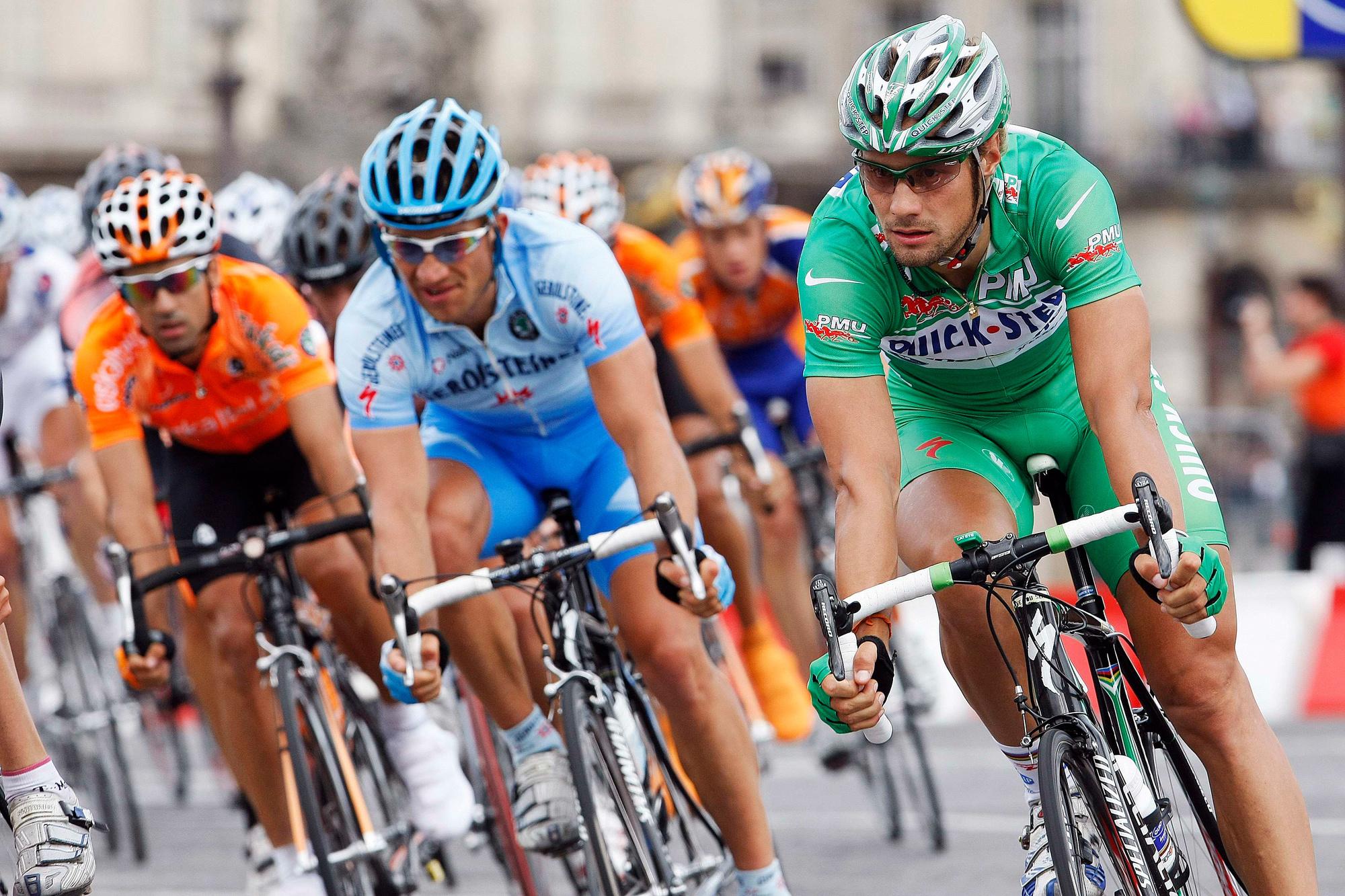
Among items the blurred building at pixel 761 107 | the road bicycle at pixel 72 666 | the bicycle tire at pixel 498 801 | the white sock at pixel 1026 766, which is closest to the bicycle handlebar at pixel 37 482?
the road bicycle at pixel 72 666

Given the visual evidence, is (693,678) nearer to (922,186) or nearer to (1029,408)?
(1029,408)

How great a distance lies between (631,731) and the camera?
220 inches

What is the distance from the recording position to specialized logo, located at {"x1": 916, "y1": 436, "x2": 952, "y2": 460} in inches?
192

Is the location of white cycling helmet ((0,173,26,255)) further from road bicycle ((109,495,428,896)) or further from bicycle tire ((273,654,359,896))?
bicycle tire ((273,654,359,896))

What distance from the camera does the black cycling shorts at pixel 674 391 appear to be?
9133mm

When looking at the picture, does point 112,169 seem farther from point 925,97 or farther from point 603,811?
point 925,97

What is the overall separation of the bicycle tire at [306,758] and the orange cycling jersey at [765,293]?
3887mm

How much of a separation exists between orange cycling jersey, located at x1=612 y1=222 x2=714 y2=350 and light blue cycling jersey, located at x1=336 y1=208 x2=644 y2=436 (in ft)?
8.61

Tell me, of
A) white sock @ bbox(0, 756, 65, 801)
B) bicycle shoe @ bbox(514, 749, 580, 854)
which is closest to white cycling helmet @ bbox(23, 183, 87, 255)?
bicycle shoe @ bbox(514, 749, 580, 854)

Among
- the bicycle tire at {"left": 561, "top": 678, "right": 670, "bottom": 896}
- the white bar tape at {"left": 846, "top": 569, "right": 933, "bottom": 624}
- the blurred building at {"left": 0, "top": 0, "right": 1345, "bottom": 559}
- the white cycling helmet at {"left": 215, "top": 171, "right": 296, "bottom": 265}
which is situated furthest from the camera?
the blurred building at {"left": 0, "top": 0, "right": 1345, "bottom": 559}

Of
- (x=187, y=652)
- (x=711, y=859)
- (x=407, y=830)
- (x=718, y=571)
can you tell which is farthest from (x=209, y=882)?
(x=718, y=571)

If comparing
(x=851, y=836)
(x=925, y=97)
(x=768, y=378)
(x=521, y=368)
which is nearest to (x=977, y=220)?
(x=925, y=97)

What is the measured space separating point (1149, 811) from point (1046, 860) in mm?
261

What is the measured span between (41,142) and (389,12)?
1064cm
